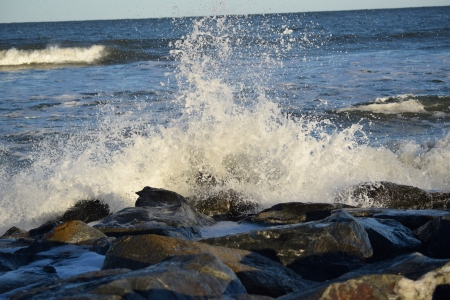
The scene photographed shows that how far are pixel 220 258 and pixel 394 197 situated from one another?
3002 mm

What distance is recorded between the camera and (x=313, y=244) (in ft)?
12.5

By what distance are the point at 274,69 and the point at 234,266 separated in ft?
48.8

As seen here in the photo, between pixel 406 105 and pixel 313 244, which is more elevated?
pixel 313 244

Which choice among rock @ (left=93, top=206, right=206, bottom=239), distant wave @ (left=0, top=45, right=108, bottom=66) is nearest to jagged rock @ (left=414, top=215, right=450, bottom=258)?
rock @ (left=93, top=206, right=206, bottom=239)

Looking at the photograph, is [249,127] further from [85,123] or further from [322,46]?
[322,46]

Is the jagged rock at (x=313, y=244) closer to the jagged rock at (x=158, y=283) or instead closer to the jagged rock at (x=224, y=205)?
the jagged rock at (x=158, y=283)

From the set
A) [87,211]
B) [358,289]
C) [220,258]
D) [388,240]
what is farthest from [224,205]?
[358,289]

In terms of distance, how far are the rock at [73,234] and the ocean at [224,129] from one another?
195cm

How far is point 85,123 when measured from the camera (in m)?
11.2

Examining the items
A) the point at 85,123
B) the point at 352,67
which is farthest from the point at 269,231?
the point at 352,67

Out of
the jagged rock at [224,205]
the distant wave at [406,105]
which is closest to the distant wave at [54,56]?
the distant wave at [406,105]

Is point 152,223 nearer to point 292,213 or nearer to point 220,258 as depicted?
point 292,213

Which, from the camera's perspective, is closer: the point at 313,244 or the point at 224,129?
the point at 313,244

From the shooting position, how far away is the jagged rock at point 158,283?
2510 mm
